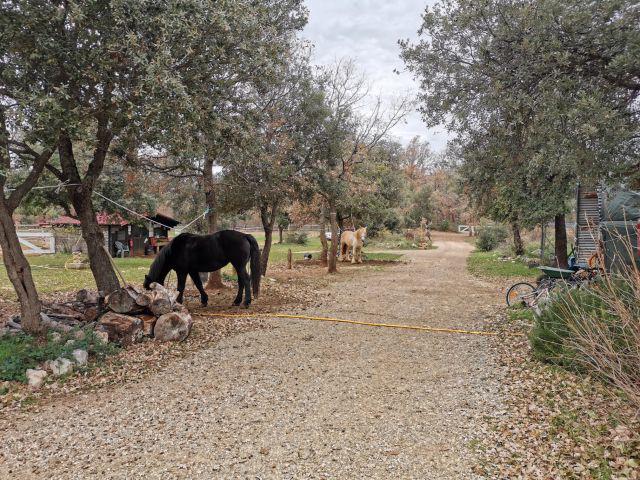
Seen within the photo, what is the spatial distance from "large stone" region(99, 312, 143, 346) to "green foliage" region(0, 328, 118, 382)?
11.8 inches

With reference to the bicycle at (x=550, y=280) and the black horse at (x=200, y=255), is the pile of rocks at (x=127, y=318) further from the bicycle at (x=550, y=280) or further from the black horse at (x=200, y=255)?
the bicycle at (x=550, y=280)

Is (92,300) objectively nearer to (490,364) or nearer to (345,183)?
(490,364)

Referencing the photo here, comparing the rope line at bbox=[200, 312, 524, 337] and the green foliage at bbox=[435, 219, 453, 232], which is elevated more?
the green foliage at bbox=[435, 219, 453, 232]

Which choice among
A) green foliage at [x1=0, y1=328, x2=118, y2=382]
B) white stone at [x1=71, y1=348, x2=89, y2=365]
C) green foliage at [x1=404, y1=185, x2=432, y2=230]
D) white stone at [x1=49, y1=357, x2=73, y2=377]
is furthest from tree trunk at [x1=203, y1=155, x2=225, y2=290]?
green foliage at [x1=404, y1=185, x2=432, y2=230]

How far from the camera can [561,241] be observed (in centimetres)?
1428

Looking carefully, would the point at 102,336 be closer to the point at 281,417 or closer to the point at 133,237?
the point at 281,417

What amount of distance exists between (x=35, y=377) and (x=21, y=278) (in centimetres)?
189

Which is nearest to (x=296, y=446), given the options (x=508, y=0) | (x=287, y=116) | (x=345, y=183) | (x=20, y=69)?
(x=20, y=69)

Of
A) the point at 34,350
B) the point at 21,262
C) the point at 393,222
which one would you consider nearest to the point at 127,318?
the point at 34,350

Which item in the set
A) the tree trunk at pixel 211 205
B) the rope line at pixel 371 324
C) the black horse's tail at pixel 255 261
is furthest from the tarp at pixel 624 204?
the tree trunk at pixel 211 205

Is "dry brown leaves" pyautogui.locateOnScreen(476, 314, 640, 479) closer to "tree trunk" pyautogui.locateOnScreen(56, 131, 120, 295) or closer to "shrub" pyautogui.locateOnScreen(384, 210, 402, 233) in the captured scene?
"tree trunk" pyautogui.locateOnScreen(56, 131, 120, 295)

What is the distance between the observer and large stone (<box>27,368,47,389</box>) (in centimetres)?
512

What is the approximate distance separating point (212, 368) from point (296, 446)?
7.98 feet

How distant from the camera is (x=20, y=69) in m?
5.45
